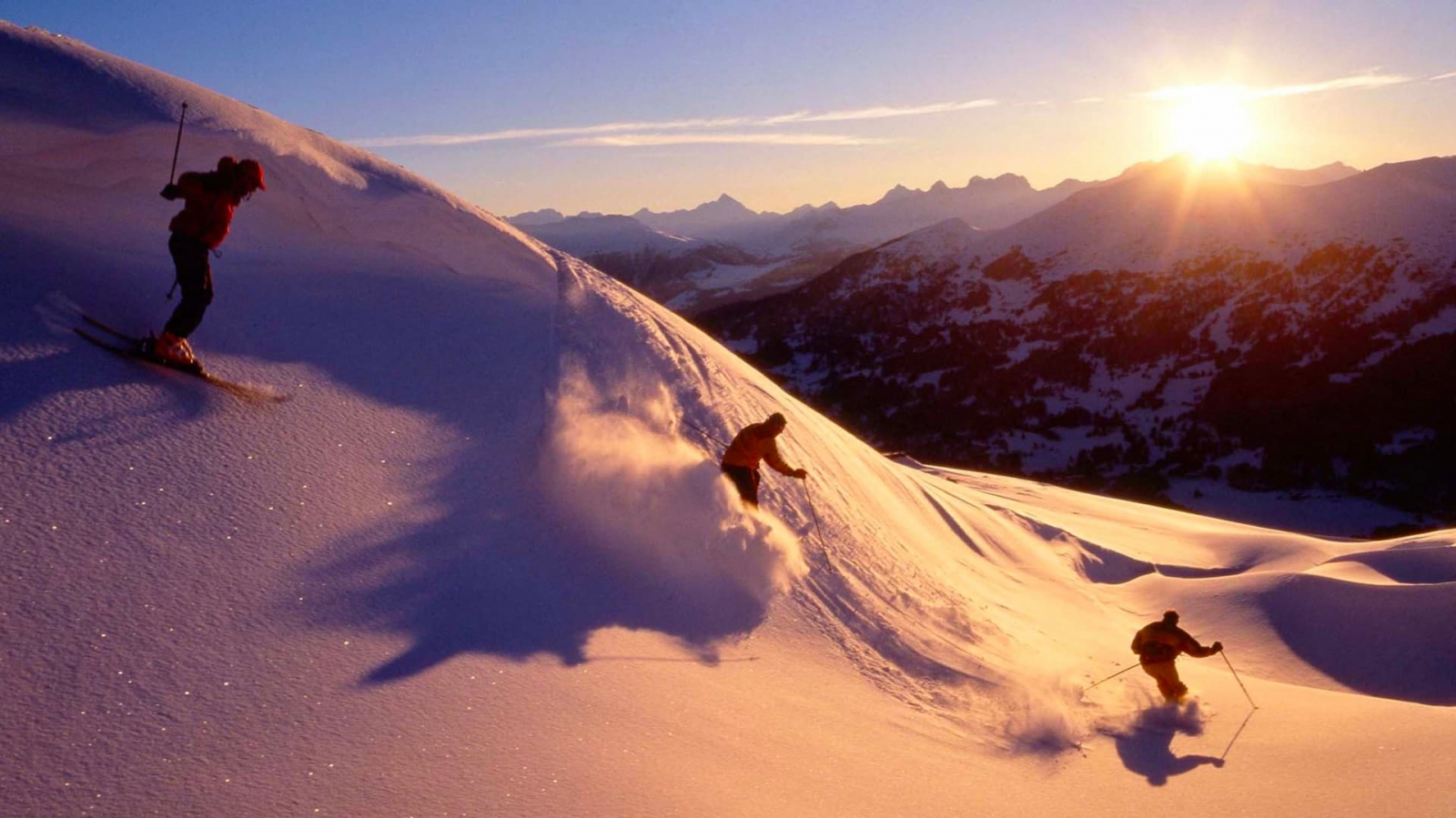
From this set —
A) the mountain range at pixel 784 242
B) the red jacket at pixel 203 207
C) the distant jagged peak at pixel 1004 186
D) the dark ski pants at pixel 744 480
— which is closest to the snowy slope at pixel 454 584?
the dark ski pants at pixel 744 480

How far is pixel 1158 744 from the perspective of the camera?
6.26 m

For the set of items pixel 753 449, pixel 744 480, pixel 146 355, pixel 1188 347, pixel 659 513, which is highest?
pixel 1188 347

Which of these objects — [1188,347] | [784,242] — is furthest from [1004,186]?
[1188,347]

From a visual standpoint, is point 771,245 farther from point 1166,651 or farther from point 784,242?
point 1166,651

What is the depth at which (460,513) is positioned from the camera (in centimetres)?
515

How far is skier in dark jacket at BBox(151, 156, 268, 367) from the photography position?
5152 millimetres

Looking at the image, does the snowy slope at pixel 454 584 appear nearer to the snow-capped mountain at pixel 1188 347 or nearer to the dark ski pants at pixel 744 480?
the dark ski pants at pixel 744 480

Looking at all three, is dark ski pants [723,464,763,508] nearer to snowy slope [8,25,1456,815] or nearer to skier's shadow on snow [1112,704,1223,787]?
snowy slope [8,25,1456,815]

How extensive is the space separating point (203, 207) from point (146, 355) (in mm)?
872

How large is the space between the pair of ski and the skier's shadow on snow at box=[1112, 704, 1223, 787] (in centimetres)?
543

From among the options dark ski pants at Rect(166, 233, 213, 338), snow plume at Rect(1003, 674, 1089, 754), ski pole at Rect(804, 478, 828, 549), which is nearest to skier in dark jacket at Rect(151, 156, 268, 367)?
dark ski pants at Rect(166, 233, 213, 338)

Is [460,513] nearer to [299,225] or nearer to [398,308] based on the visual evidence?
[398,308]

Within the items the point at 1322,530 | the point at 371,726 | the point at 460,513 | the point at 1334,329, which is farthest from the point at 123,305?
the point at 1334,329

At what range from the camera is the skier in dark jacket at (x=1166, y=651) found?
7.18m
